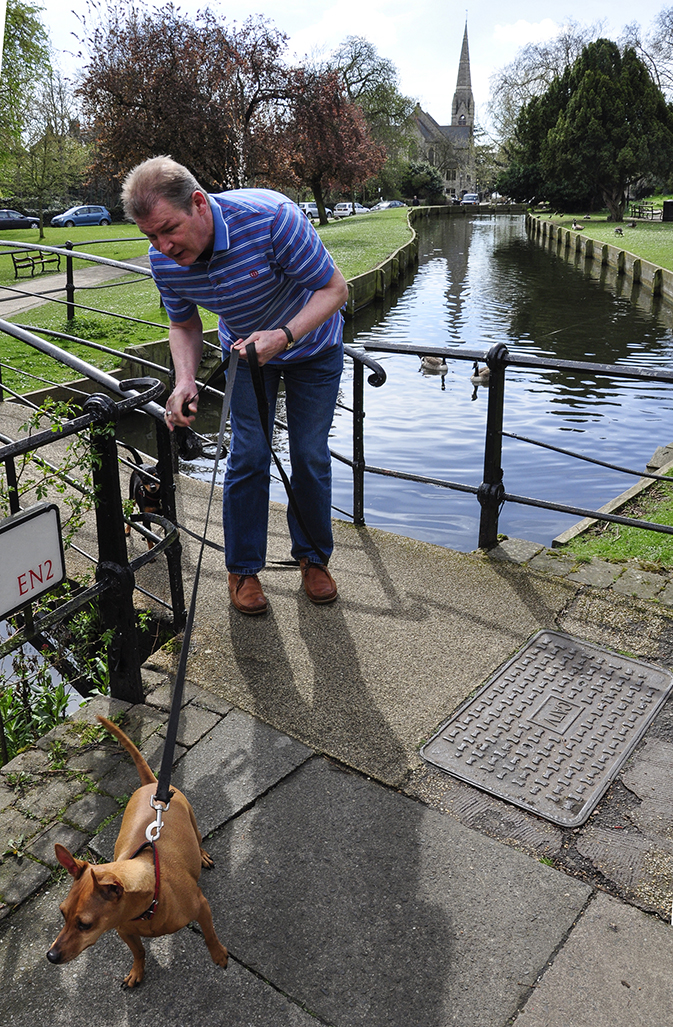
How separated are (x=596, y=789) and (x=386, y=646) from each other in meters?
1.04

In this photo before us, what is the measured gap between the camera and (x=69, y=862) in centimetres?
146

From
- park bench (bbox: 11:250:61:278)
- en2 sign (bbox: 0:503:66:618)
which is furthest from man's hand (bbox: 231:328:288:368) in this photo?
park bench (bbox: 11:250:61:278)

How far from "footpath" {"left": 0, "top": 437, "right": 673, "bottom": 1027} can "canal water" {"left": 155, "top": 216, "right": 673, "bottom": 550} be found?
201 centimetres

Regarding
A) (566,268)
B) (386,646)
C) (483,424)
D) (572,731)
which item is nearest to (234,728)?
(386,646)

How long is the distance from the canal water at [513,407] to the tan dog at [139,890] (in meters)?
2.98

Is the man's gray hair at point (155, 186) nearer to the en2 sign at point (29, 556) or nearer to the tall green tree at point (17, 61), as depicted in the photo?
the en2 sign at point (29, 556)

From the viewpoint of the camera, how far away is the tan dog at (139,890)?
1527 millimetres

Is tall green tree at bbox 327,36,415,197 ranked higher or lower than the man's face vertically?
higher

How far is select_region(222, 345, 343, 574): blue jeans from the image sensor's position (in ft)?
11.0

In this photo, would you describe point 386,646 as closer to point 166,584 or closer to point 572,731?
point 572,731

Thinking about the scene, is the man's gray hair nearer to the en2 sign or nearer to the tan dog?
A: the en2 sign

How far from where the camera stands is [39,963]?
1.94 m

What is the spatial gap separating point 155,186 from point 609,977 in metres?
2.65

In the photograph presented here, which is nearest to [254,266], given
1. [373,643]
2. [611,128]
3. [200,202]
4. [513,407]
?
[200,202]
